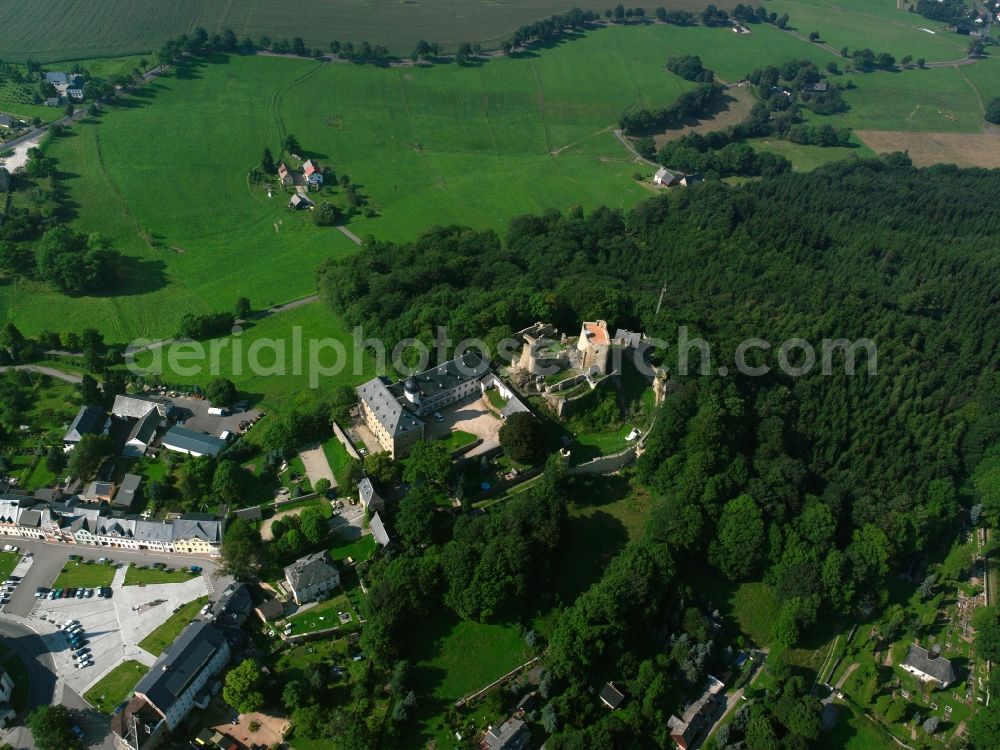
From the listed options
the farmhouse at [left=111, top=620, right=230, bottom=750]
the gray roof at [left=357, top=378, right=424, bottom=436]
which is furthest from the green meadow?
the farmhouse at [left=111, top=620, right=230, bottom=750]

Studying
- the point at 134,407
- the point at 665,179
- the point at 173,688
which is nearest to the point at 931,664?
the point at 173,688

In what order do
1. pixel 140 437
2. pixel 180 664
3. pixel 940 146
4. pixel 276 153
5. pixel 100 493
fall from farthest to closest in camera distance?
pixel 940 146 → pixel 276 153 → pixel 140 437 → pixel 100 493 → pixel 180 664

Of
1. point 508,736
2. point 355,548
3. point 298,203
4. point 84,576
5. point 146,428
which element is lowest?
point 84,576

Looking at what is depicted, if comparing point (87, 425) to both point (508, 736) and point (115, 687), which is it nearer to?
point (115, 687)

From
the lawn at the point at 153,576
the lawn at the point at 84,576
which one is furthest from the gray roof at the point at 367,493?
the lawn at the point at 84,576

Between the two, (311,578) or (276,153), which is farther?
(276,153)

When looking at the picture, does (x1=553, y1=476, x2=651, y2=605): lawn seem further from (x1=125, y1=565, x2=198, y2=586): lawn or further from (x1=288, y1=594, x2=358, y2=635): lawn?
(x1=125, y1=565, x2=198, y2=586): lawn

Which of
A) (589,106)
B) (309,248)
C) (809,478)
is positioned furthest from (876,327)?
(589,106)
